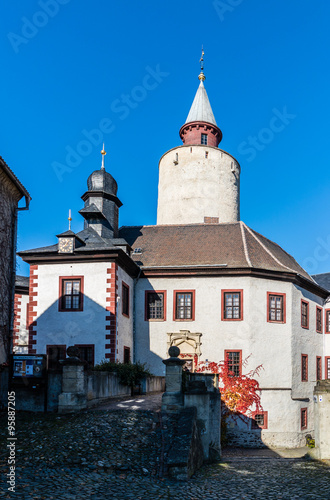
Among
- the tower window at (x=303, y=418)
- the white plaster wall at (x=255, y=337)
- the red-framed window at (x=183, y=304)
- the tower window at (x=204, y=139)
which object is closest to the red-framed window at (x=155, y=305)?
the white plaster wall at (x=255, y=337)

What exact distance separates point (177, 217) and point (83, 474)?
1062 inches

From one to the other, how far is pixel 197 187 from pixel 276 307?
1257cm

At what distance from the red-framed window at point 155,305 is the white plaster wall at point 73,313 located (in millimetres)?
4254

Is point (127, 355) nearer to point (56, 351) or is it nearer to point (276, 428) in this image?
point (56, 351)

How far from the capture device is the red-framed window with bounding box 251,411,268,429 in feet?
79.5

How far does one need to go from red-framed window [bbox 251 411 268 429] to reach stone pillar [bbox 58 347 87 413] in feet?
39.4

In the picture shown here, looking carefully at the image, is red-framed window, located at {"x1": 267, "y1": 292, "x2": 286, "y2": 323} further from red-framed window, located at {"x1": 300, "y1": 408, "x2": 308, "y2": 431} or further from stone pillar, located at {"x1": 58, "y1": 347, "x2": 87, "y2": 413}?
stone pillar, located at {"x1": 58, "y1": 347, "x2": 87, "y2": 413}

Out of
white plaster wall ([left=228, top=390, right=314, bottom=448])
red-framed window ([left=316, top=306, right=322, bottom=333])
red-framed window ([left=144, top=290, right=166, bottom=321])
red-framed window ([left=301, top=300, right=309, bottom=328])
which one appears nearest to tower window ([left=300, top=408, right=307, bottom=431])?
white plaster wall ([left=228, top=390, right=314, bottom=448])

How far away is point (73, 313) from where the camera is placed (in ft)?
74.9

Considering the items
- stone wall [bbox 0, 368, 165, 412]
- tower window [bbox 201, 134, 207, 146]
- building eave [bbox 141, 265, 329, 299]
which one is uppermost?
tower window [bbox 201, 134, 207, 146]

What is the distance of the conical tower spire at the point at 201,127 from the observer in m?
39.6

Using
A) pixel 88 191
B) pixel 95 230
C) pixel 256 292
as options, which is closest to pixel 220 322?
pixel 256 292

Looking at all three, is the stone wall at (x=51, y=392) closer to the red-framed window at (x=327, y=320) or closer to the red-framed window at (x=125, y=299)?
the red-framed window at (x=125, y=299)

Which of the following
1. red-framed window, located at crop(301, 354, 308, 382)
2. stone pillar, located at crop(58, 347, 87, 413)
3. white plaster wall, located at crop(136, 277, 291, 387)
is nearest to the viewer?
stone pillar, located at crop(58, 347, 87, 413)
